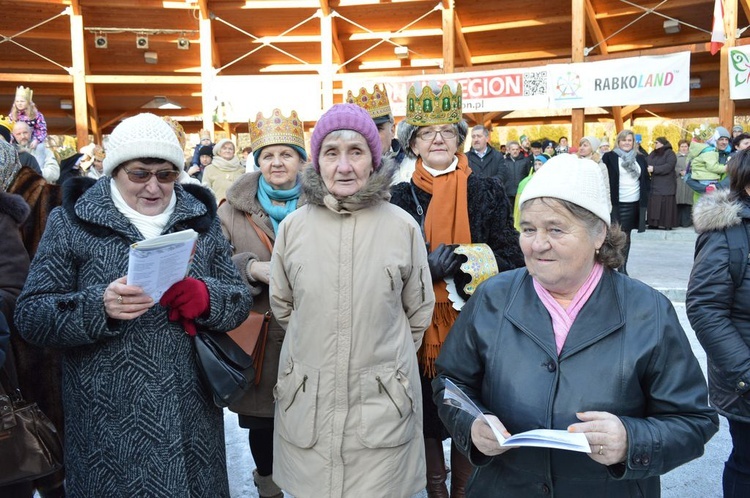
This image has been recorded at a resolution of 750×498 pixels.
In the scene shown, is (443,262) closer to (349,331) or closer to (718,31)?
(349,331)

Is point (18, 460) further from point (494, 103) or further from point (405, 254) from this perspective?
point (494, 103)

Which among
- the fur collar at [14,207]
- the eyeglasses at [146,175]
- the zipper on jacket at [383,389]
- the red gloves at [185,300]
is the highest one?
the eyeglasses at [146,175]

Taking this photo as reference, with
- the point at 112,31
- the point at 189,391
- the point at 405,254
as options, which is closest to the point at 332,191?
the point at 405,254

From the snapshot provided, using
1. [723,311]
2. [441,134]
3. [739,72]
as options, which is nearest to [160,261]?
[441,134]

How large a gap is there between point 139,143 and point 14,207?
642mm

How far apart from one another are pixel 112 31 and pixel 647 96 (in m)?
12.4

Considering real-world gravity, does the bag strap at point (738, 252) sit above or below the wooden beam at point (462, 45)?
below

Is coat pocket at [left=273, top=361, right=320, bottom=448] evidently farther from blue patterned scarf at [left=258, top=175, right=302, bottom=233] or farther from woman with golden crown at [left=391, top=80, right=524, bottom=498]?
blue patterned scarf at [left=258, top=175, right=302, bottom=233]

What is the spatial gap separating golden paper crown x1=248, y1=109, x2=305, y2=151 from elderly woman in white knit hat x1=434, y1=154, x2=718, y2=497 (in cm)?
167

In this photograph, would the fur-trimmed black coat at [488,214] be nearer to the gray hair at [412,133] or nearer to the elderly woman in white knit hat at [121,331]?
the gray hair at [412,133]

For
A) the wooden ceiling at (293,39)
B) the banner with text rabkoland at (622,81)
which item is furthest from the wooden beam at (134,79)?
the banner with text rabkoland at (622,81)

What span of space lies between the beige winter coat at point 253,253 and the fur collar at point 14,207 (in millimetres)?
832

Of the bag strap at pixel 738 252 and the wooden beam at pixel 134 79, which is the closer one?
the bag strap at pixel 738 252

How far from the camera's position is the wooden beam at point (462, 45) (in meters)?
15.9
